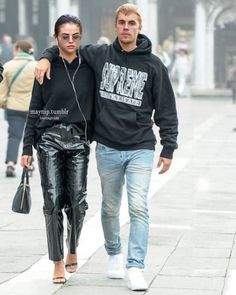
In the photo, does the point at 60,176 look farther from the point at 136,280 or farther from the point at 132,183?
the point at 136,280

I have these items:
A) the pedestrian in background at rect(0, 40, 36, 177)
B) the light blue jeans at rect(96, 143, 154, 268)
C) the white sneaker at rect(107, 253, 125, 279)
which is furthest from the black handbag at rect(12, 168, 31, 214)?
the pedestrian in background at rect(0, 40, 36, 177)

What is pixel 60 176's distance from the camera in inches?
279

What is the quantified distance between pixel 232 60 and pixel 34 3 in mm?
17924

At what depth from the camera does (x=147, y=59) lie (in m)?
7.05

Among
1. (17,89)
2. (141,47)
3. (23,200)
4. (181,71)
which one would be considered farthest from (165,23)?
(141,47)

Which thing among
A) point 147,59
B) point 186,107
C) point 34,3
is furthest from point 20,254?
point 34,3

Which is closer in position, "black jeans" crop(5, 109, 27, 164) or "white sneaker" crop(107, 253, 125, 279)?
"white sneaker" crop(107, 253, 125, 279)

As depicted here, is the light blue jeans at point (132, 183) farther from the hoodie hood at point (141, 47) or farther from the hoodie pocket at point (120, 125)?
the hoodie hood at point (141, 47)

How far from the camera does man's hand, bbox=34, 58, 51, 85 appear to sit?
274 inches

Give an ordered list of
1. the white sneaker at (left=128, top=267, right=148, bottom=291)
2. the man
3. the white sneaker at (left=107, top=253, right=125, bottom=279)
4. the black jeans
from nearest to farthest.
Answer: the white sneaker at (left=128, top=267, right=148, bottom=291) < the man < the white sneaker at (left=107, top=253, right=125, bottom=279) < the black jeans

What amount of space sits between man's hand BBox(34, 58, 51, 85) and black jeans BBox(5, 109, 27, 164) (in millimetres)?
6535

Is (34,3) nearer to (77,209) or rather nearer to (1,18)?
(1,18)

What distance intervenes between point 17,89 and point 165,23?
41744 mm

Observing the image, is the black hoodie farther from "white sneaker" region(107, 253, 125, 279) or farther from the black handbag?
"white sneaker" region(107, 253, 125, 279)
